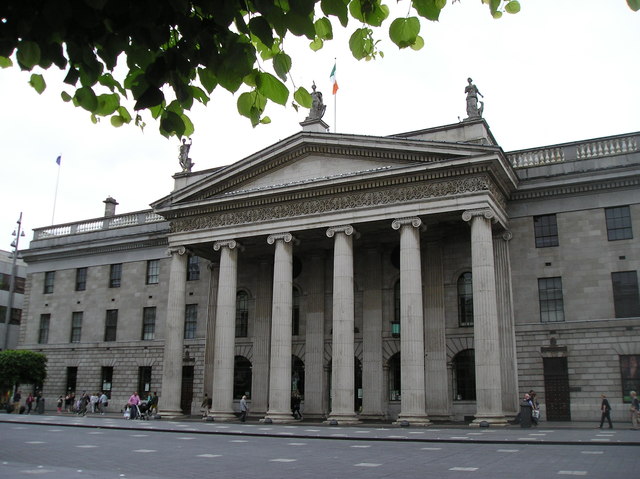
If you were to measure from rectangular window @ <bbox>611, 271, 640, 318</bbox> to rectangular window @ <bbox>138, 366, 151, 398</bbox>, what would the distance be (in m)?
29.7

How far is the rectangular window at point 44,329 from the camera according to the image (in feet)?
163

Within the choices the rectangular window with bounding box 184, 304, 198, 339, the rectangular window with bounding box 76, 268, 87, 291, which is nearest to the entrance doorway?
the rectangular window with bounding box 184, 304, 198, 339

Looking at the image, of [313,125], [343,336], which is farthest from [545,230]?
[313,125]

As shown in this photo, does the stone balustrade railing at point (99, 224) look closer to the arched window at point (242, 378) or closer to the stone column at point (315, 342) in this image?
the arched window at point (242, 378)

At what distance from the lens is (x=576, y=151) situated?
1328 inches

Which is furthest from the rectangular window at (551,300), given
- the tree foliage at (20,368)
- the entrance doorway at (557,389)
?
the tree foliage at (20,368)

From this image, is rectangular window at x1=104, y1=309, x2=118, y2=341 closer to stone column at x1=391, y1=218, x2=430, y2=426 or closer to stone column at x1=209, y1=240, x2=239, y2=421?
stone column at x1=209, y1=240, x2=239, y2=421

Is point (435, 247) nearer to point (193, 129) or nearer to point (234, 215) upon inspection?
point (234, 215)

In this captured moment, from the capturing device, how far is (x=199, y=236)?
37969 mm

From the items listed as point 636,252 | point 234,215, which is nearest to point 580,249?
point 636,252

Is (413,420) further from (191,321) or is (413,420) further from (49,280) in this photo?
(49,280)

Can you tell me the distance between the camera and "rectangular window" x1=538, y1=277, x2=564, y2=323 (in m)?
32.4

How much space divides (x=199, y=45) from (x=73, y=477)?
33.2ft

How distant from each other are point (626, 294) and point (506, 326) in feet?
19.2
